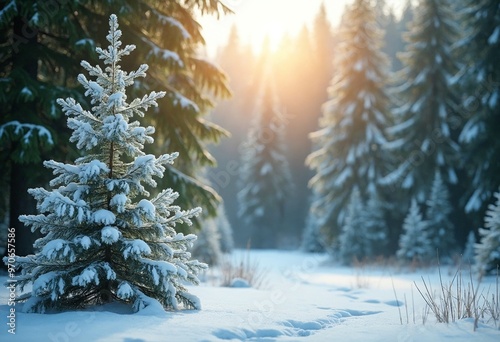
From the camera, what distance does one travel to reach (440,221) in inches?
691

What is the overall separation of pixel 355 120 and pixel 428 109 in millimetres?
3449

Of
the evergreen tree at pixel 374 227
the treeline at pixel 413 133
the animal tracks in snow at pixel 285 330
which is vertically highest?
the treeline at pixel 413 133

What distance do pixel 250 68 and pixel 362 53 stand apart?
34.6m

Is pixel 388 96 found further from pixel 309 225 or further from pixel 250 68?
pixel 250 68

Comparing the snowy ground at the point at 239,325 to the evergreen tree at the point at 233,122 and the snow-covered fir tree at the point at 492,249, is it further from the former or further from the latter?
the evergreen tree at the point at 233,122

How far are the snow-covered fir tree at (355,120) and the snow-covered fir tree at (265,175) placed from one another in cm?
1477

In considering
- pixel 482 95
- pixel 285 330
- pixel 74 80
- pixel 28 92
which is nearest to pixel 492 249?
pixel 285 330

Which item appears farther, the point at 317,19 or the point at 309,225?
the point at 317,19

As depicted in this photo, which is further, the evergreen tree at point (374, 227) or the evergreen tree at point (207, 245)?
the evergreen tree at point (207, 245)

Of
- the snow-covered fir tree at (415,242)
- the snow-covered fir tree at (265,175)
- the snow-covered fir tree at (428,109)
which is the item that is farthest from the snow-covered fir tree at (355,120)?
the snow-covered fir tree at (265,175)

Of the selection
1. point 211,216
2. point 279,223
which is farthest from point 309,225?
point 211,216

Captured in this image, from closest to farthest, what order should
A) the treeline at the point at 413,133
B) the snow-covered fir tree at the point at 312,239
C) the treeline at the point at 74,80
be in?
1. the treeline at the point at 74,80
2. the treeline at the point at 413,133
3. the snow-covered fir tree at the point at 312,239

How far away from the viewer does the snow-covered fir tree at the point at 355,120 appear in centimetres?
2038

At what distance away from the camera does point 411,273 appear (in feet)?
37.2
